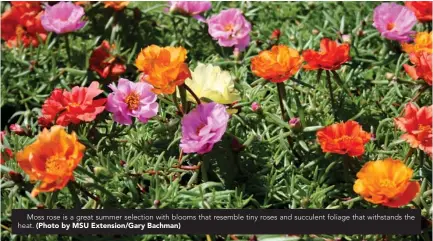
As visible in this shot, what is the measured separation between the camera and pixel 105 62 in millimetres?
2490

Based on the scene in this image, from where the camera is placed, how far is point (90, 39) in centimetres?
270

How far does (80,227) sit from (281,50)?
A: 754 mm

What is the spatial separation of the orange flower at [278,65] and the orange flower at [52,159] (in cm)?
58

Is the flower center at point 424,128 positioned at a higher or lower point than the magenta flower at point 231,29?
higher

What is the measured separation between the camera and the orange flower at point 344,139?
5.59 ft

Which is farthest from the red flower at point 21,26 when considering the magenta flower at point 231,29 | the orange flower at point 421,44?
the orange flower at point 421,44

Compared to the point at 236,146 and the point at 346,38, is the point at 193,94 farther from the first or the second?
the point at 346,38

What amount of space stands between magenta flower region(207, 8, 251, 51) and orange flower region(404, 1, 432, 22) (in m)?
0.65

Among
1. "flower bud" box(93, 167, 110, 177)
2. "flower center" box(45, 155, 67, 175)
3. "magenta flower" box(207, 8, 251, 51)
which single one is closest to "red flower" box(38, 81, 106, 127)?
"flower bud" box(93, 167, 110, 177)

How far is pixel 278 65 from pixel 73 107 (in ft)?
1.97

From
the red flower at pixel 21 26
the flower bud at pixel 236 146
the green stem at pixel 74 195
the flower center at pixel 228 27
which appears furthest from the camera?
the red flower at pixel 21 26

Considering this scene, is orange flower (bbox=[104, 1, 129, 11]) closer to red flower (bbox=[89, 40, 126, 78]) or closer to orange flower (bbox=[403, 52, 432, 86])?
red flower (bbox=[89, 40, 126, 78])

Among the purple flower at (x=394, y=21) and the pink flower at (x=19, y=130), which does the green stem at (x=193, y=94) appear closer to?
the pink flower at (x=19, y=130)

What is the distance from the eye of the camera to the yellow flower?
6.15 ft
